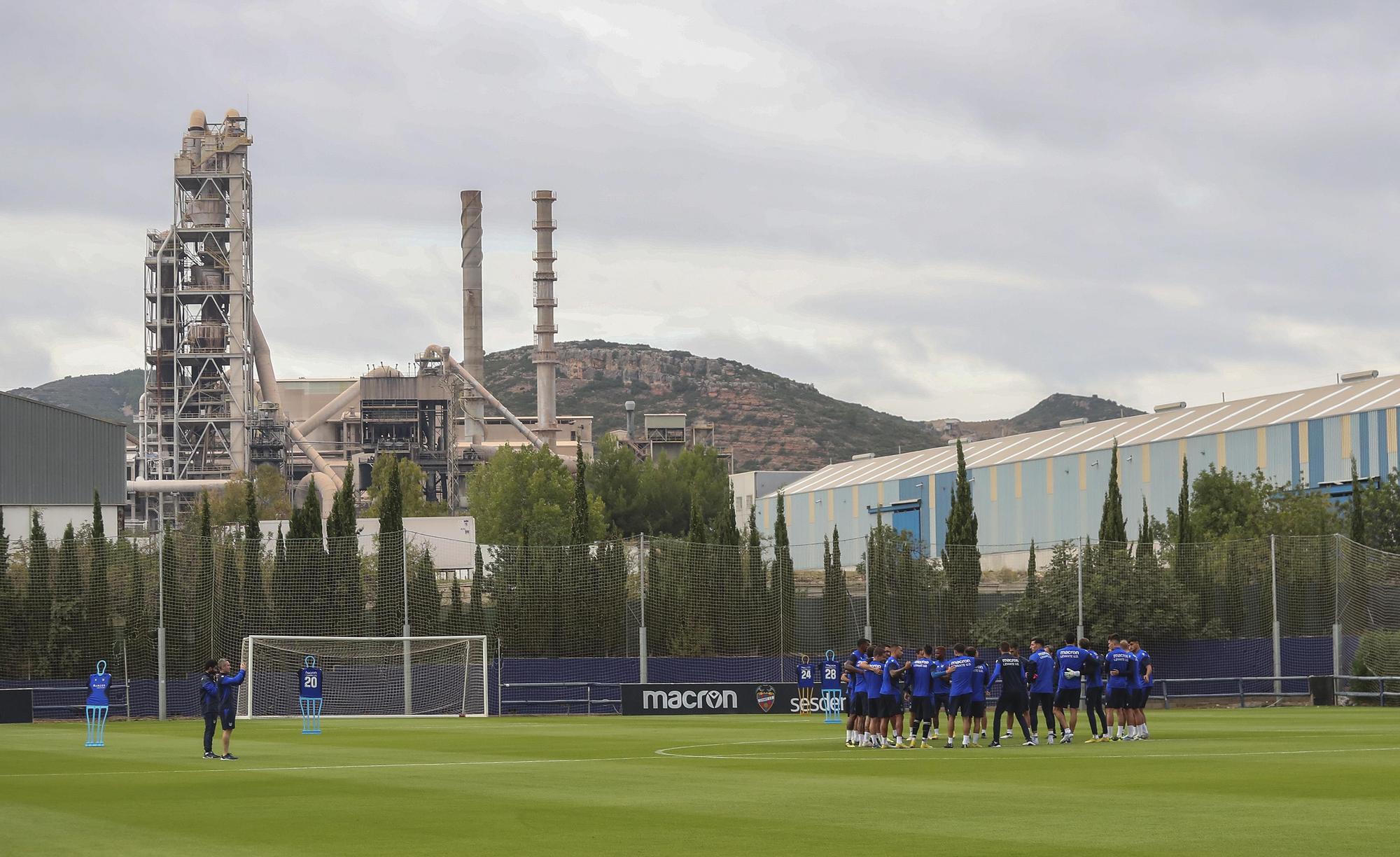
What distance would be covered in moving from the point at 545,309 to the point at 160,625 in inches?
3842

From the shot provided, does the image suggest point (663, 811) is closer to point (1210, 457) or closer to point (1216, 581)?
point (1216, 581)

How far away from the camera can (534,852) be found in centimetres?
1340

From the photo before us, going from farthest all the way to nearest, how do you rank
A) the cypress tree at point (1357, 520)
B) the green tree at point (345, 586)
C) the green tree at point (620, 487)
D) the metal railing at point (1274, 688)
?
the green tree at point (620, 487) < the cypress tree at point (1357, 520) < the green tree at point (345, 586) < the metal railing at point (1274, 688)

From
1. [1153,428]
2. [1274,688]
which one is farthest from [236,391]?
[1274,688]

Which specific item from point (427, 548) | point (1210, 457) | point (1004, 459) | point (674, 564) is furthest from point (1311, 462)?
point (427, 548)

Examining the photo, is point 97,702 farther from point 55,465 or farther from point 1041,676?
point 55,465

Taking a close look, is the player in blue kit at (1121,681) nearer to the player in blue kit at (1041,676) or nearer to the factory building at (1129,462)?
the player in blue kit at (1041,676)

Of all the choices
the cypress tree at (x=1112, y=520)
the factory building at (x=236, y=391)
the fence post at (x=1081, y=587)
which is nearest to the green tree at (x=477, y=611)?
the fence post at (x=1081, y=587)

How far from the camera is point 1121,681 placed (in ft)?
93.8

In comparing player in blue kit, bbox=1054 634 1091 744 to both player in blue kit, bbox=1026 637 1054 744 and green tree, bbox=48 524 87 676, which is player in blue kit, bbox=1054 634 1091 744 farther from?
green tree, bbox=48 524 87 676

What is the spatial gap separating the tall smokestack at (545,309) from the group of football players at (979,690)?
374ft

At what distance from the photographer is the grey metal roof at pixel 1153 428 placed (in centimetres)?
7344

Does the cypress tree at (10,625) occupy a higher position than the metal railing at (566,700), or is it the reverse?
the cypress tree at (10,625)

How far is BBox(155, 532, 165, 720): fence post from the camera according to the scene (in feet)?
151
